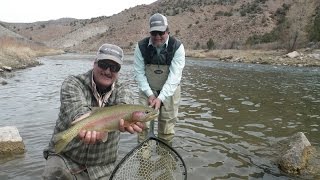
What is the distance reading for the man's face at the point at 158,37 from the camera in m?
7.50

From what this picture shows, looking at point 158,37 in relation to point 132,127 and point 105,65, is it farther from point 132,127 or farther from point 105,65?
point 132,127

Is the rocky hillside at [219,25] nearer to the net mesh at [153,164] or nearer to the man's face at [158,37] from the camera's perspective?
the man's face at [158,37]

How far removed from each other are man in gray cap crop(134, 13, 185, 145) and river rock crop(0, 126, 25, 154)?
10.8 feet

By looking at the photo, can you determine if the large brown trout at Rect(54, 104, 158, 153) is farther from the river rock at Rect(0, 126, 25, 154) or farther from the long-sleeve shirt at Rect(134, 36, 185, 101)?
the river rock at Rect(0, 126, 25, 154)

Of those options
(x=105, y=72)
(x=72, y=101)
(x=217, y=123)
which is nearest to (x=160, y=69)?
(x=105, y=72)

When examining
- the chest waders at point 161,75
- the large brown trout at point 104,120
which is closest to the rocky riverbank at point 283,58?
the chest waders at point 161,75

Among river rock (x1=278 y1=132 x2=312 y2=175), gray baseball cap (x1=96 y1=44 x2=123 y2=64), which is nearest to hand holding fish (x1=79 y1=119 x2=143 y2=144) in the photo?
gray baseball cap (x1=96 y1=44 x2=123 y2=64)

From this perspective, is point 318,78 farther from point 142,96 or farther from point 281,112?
point 142,96

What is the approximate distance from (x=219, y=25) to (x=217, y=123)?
78781 mm

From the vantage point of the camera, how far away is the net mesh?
5465 mm

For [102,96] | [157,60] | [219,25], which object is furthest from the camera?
[219,25]

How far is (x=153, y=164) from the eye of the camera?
19.9ft

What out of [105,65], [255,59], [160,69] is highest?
[105,65]

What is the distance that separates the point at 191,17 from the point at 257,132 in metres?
101
